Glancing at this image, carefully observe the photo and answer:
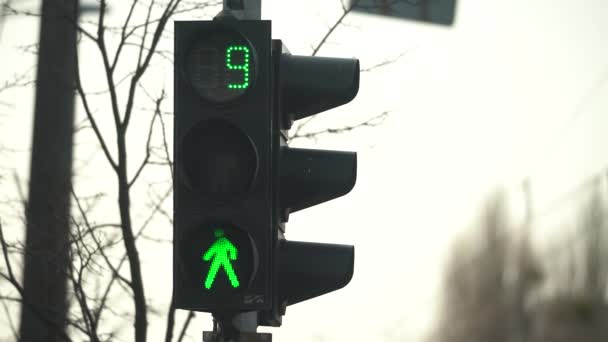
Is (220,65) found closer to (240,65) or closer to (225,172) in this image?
(240,65)

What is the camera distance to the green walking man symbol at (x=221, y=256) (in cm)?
337

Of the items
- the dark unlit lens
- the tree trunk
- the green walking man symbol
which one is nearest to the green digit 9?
the dark unlit lens

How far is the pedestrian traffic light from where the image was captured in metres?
3.35

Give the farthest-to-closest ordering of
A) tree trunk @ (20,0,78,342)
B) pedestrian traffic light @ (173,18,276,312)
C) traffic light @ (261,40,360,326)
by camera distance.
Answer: tree trunk @ (20,0,78,342) → traffic light @ (261,40,360,326) → pedestrian traffic light @ (173,18,276,312)

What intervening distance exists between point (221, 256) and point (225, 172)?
0.26 m

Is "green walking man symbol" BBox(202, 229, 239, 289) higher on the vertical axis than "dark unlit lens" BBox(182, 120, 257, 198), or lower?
lower

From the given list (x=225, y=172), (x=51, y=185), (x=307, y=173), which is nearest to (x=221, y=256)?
(x=225, y=172)

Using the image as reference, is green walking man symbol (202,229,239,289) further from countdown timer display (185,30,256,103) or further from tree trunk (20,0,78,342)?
tree trunk (20,0,78,342)

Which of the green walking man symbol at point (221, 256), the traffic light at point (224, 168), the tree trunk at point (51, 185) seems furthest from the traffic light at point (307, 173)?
the tree trunk at point (51, 185)

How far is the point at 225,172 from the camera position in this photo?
3424 mm

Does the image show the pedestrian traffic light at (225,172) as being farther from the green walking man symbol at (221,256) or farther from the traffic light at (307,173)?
the traffic light at (307,173)

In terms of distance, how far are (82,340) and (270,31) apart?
364 centimetres

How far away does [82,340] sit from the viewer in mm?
6523

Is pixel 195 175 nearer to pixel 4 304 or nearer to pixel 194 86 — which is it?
pixel 194 86
